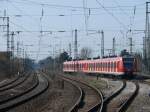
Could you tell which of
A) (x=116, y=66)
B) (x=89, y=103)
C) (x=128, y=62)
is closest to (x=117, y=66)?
(x=116, y=66)

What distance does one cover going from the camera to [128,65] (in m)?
56.5

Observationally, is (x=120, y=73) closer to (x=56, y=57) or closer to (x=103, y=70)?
(x=103, y=70)

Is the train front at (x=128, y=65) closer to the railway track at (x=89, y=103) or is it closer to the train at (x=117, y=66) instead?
the train at (x=117, y=66)

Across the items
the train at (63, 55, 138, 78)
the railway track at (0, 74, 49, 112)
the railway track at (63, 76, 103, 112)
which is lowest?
the railway track at (0, 74, 49, 112)

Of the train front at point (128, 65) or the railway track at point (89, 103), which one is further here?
the train front at point (128, 65)

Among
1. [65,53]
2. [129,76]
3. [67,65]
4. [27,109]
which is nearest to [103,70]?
[129,76]

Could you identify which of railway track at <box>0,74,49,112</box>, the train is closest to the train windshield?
the train

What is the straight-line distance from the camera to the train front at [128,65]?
2206 inches

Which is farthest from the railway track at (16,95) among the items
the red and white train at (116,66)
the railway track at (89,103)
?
the red and white train at (116,66)

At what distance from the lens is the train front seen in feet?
184

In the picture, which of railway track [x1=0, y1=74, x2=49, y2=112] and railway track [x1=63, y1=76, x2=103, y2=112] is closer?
railway track [x1=63, y1=76, x2=103, y2=112]

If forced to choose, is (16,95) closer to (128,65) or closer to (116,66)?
(128,65)

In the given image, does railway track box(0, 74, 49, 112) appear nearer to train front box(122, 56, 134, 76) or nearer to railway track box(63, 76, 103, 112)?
railway track box(63, 76, 103, 112)

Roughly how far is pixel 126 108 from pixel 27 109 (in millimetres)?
4756
